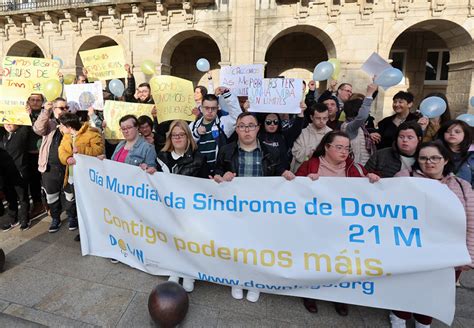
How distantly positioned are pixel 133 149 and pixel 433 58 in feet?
45.8

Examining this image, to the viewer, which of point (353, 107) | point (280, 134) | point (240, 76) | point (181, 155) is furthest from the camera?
point (240, 76)

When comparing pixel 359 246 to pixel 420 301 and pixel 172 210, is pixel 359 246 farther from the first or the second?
pixel 172 210

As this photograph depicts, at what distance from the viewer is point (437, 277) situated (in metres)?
2.18

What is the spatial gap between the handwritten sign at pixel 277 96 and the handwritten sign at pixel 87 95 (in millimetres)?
2297

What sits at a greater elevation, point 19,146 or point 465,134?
point 465,134

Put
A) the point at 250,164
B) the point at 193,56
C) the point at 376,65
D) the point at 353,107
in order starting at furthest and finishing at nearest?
the point at 193,56 < the point at 376,65 < the point at 353,107 < the point at 250,164

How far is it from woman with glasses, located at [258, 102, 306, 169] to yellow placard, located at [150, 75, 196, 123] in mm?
1033

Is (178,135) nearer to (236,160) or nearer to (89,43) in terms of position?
(236,160)

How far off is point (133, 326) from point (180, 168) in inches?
55.5

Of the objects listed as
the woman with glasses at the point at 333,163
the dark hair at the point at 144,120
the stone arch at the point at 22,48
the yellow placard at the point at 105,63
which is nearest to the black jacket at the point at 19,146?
the yellow placard at the point at 105,63

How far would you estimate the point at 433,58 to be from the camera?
1247 cm

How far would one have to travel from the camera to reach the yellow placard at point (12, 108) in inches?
150

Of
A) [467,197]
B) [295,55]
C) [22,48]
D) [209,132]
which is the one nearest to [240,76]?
[209,132]

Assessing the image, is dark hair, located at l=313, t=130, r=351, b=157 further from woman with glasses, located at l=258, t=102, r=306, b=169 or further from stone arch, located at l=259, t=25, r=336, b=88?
stone arch, located at l=259, t=25, r=336, b=88
